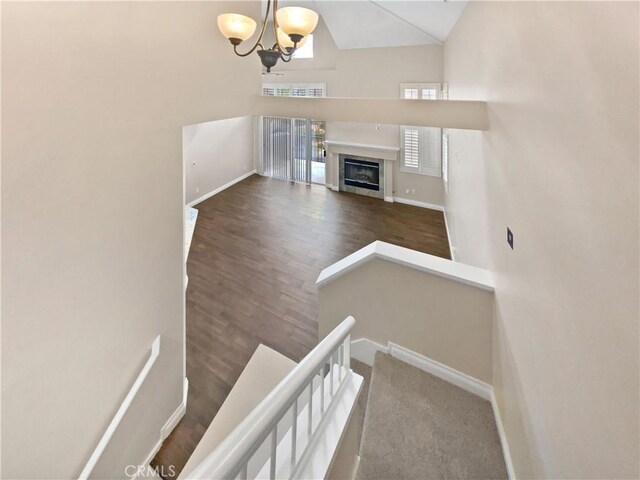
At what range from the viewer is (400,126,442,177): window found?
743 cm

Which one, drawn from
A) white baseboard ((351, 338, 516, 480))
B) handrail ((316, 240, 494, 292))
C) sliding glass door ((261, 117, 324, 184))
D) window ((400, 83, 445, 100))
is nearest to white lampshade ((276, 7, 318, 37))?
handrail ((316, 240, 494, 292))

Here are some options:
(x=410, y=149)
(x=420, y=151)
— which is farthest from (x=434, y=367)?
(x=410, y=149)

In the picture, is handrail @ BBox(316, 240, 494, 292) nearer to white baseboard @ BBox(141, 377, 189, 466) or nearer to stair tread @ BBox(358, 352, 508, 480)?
stair tread @ BBox(358, 352, 508, 480)

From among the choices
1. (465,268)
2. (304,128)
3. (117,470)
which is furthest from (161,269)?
(304,128)

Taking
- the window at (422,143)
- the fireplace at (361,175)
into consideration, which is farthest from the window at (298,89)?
the window at (422,143)

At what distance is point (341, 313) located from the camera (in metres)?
3.22

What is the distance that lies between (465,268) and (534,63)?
157 centimetres

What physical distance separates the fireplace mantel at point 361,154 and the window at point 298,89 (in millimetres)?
1361

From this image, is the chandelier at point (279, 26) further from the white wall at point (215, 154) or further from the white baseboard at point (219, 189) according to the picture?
the white baseboard at point (219, 189)

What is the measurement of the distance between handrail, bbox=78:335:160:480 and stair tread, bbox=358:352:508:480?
155 centimetres

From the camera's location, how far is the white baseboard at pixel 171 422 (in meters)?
2.60

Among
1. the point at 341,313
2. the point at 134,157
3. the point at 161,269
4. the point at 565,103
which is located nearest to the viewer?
the point at 565,103

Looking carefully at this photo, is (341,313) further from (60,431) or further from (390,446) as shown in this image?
(60,431)

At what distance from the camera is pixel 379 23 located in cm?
680
